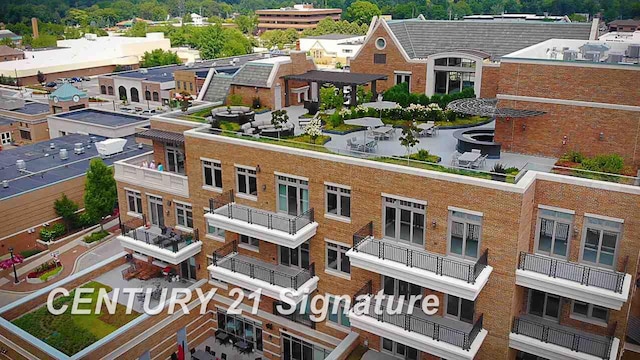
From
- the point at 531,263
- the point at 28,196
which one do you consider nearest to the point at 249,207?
the point at 531,263

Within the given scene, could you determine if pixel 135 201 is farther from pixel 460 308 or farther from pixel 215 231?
pixel 460 308

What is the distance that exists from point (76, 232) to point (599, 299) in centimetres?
4069

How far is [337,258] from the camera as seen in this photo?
2417 cm

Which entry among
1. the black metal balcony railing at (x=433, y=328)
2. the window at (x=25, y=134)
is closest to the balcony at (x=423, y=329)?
the black metal balcony railing at (x=433, y=328)

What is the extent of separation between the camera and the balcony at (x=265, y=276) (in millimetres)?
23891

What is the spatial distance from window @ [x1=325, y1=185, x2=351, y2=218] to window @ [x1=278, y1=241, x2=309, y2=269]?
233 cm

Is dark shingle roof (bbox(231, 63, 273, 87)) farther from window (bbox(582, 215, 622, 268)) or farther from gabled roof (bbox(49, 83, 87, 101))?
gabled roof (bbox(49, 83, 87, 101))

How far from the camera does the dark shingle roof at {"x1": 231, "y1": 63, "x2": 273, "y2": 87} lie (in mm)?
33656

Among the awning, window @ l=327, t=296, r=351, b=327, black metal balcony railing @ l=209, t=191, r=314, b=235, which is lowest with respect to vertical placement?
window @ l=327, t=296, r=351, b=327

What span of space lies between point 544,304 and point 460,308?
3094mm

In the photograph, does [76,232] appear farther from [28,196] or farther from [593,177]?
[593,177]

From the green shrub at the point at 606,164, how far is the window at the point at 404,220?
6.38 metres

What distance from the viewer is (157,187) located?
2972 cm

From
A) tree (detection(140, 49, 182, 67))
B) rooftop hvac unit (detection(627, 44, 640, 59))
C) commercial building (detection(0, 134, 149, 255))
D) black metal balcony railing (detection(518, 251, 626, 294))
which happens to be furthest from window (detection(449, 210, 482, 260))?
tree (detection(140, 49, 182, 67))
